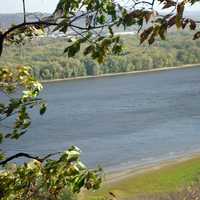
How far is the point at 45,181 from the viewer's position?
201 centimetres

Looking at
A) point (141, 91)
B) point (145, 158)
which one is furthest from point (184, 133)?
point (141, 91)

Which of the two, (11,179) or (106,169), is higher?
(11,179)

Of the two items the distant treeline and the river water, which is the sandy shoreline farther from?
the distant treeline

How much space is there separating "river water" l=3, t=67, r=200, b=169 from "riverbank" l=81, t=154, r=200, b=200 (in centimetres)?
101

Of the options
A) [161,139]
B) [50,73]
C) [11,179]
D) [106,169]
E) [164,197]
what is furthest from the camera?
[50,73]

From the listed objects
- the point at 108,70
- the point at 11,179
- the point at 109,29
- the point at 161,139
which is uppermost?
the point at 109,29

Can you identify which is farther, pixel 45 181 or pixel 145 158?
pixel 145 158

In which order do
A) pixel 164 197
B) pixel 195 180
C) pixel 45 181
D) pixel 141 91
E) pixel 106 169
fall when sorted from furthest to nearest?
pixel 141 91 → pixel 106 169 → pixel 195 180 → pixel 164 197 → pixel 45 181

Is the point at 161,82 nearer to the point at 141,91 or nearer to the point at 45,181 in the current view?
the point at 141,91

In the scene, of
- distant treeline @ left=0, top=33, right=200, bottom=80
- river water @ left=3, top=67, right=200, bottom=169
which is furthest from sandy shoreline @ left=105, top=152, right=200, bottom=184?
distant treeline @ left=0, top=33, right=200, bottom=80

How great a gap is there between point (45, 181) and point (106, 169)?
20208mm

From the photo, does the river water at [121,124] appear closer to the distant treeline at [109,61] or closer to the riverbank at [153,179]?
the riverbank at [153,179]

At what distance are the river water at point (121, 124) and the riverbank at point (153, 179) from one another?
1005mm

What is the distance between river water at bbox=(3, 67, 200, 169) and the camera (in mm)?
24031
